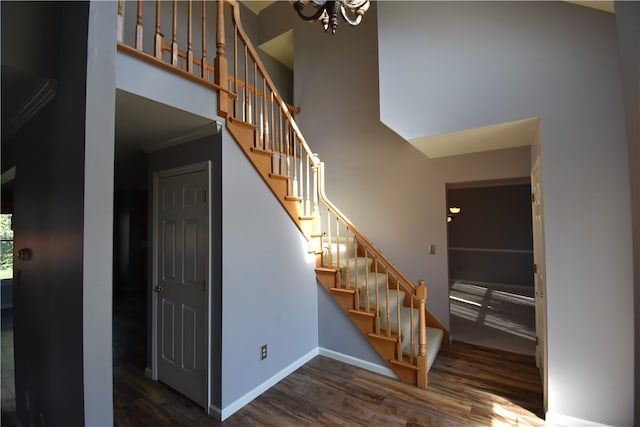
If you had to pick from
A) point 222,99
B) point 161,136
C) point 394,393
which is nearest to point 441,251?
point 394,393

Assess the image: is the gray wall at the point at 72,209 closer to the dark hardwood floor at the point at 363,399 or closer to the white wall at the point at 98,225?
the white wall at the point at 98,225

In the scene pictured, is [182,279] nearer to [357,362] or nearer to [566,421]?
[357,362]

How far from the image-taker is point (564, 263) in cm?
196

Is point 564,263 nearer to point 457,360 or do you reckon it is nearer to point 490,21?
point 457,360

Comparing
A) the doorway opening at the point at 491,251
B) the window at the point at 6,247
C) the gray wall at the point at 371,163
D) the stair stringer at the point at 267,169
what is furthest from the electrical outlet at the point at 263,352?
the doorway opening at the point at 491,251

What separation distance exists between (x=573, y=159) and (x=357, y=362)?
2544mm

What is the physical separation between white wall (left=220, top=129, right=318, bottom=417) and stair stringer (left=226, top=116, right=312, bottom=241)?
0.05 meters

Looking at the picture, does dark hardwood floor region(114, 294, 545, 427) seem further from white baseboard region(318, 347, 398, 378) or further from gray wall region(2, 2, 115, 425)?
gray wall region(2, 2, 115, 425)

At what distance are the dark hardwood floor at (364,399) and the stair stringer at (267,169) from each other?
142 cm

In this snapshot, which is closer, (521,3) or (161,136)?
(521,3)

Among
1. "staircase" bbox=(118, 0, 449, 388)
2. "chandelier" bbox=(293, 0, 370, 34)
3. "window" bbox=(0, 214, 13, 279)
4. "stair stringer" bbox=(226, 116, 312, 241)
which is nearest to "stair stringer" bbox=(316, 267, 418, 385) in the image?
"staircase" bbox=(118, 0, 449, 388)

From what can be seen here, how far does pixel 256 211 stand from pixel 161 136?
40.6 inches

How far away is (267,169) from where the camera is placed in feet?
8.35

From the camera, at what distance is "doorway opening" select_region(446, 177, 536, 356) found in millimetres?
4953
